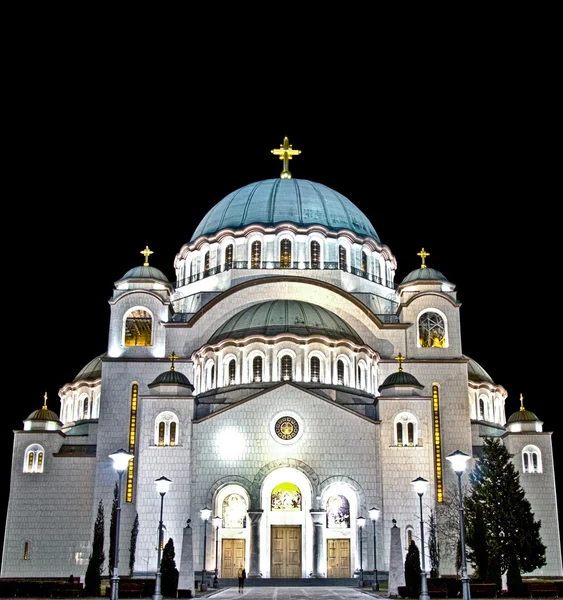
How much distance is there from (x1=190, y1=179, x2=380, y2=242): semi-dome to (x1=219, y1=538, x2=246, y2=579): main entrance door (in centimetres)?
1717

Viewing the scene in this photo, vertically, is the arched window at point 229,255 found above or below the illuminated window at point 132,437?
above

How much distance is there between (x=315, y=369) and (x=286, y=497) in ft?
20.3

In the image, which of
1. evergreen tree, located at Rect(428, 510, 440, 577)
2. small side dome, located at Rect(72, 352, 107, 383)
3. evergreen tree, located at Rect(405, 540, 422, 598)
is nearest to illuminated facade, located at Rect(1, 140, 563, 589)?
small side dome, located at Rect(72, 352, 107, 383)

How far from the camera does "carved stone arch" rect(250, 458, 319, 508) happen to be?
34.2 metres

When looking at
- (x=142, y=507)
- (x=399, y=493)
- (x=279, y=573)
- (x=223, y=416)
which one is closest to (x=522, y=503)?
(x=399, y=493)

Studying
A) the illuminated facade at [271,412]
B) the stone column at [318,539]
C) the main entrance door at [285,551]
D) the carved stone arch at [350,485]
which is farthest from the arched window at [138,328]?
the stone column at [318,539]

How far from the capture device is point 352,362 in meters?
39.0

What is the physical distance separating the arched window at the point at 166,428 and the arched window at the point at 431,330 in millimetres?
12555

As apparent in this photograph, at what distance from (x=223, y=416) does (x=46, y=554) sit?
10707mm

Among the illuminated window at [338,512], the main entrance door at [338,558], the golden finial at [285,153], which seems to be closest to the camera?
the main entrance door at [338,558]

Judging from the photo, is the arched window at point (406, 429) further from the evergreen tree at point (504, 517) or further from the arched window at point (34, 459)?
the arched window at point (34, 459)

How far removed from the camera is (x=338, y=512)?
114 feet

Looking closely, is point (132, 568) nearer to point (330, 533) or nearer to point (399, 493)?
point (330, 533)

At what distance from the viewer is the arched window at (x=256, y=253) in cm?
4394
